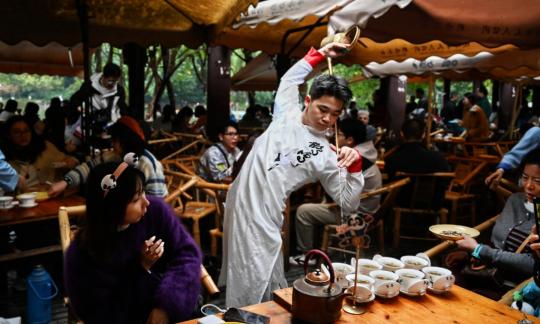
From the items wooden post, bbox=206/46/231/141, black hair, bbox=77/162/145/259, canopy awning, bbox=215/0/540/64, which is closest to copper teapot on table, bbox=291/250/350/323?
black hair, bbox=77/162/145/259

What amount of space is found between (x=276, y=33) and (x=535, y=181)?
161 inches

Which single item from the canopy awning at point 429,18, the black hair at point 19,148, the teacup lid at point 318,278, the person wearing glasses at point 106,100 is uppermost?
the canopy awning at point 429,18

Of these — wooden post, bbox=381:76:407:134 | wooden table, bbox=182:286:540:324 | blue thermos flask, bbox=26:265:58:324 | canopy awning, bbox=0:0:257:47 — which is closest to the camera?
wooden table, bbox=182:286:540:324

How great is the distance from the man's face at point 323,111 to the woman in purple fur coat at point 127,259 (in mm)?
1093

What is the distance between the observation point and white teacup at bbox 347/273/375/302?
2301mm

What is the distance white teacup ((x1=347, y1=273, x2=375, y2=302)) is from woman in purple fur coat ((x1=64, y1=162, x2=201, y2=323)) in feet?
2.85

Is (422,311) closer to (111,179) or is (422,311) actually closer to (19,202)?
(111,179)

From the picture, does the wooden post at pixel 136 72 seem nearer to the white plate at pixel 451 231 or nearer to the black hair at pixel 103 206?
the black hair at pixel 103 206

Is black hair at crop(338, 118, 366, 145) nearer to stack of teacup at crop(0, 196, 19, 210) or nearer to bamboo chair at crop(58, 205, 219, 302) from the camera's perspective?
bamboo chair at crop(58, 205, 219, 302)

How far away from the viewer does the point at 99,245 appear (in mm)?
2395

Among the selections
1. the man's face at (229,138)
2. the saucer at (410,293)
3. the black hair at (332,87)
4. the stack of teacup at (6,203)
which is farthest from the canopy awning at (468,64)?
the stack of teacup at (6,203)

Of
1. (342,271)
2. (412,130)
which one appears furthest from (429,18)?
(342,271)

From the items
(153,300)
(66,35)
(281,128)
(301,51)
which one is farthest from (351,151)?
(301,51)

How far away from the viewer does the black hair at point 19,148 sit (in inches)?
199
